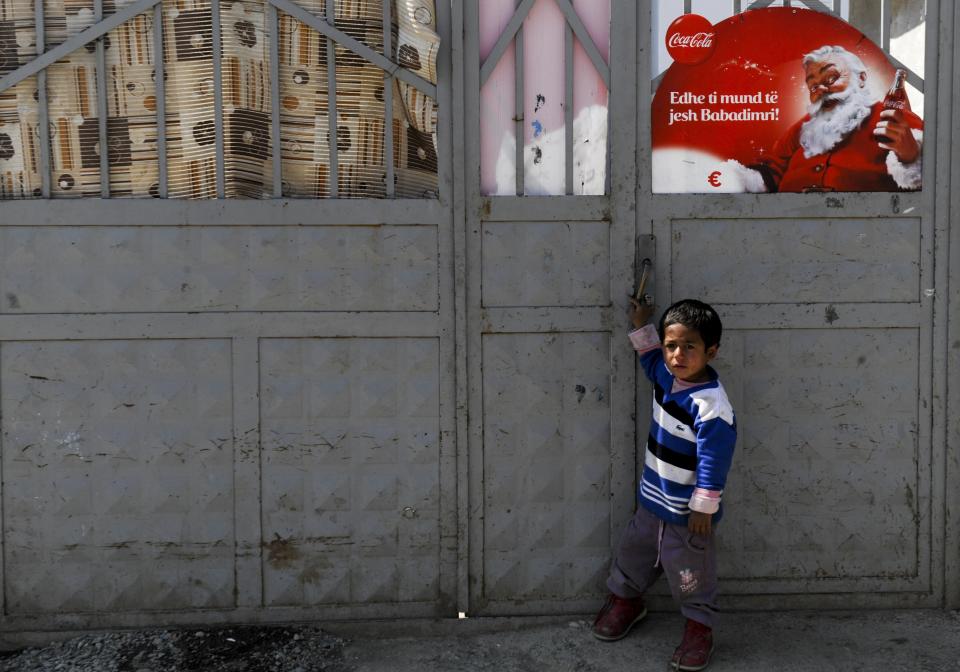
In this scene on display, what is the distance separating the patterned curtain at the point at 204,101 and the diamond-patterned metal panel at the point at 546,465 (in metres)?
0.89

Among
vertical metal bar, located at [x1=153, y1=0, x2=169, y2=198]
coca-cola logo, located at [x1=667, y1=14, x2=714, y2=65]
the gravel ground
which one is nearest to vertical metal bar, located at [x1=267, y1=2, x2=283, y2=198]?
vertical metal bar, located at [x1=153, y1=0, x2=169, y2=198]

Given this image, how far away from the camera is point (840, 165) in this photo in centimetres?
312

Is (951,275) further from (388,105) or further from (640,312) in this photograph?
(388,105)

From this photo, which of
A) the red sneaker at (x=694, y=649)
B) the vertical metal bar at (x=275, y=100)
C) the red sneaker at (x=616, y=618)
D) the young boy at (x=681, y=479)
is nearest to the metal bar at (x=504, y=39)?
the vertical metal bar at (x=275, y=100)

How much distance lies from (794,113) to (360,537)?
2.30 m

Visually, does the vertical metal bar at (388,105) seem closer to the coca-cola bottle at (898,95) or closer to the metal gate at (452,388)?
the metal gate at (452,388)

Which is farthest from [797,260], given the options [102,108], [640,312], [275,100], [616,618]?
[102,108]

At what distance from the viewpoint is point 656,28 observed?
308 cm

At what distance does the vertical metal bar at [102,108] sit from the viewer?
295 centimetres

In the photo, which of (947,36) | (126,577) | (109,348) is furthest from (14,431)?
(947,36)

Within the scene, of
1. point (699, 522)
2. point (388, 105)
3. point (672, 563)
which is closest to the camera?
point (699, 522)

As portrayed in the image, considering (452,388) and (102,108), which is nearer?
(102,108)

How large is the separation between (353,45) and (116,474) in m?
1.80

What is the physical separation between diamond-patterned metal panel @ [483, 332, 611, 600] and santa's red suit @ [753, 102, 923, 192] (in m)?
0.92
